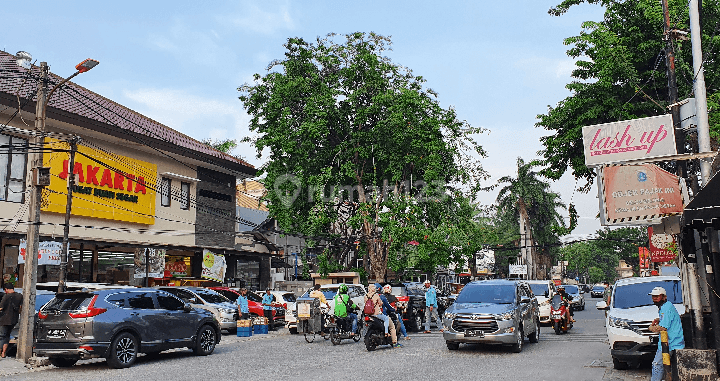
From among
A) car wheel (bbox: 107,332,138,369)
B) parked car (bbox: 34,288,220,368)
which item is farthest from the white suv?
car wheel (bbox: 107,332,138,369)

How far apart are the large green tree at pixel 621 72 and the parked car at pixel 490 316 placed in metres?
10.6

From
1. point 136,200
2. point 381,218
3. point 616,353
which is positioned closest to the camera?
point 616,353

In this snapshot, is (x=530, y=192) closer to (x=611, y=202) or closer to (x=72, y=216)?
(x=72, y=216)

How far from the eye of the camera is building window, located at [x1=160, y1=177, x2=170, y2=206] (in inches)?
1202

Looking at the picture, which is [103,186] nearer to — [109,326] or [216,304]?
[216,304]

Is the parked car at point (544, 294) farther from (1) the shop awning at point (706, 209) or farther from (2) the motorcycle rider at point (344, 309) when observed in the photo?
(1) the shop awning at point (706, 209)

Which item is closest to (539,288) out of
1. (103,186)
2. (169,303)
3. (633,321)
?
(633,321)

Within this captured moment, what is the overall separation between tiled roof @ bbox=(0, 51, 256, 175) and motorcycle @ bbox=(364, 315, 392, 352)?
454 inches

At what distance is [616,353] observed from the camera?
463 inches

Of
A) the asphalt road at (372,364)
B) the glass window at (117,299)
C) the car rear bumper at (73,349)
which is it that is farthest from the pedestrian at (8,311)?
the glass window at (117,299)

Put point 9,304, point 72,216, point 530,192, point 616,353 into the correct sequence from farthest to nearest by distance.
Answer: point 530,192 → point 72,216 → point 9,304 → point 616,353

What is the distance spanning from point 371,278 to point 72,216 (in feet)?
51.2

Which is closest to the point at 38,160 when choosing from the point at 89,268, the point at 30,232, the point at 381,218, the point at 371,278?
the point at 30,232

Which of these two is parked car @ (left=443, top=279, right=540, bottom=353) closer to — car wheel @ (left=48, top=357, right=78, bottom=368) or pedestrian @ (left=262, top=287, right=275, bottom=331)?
Result: car wheel @ (left=48, top=357, right=78, bottom=368)
